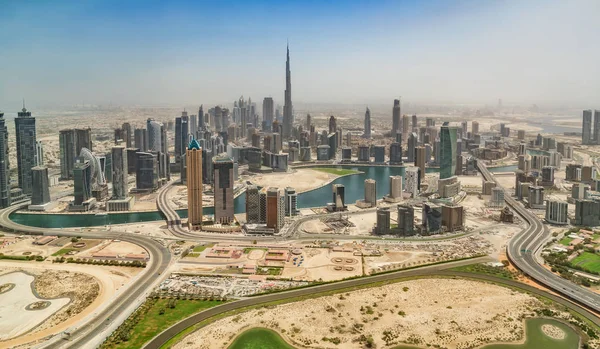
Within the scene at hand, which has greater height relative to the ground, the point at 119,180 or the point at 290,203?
the point at 119,180

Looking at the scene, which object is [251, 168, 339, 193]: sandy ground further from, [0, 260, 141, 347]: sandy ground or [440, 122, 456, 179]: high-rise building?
[0, 260, 141, 347]: sandy ground

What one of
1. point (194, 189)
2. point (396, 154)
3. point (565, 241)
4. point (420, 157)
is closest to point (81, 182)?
point (194, 189)

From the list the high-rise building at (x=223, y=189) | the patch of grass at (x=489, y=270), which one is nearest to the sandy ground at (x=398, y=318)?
the patch of grass at (x=489, y=270)

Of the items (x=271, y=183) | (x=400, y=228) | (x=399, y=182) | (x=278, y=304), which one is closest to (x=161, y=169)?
(x=271, y=183)

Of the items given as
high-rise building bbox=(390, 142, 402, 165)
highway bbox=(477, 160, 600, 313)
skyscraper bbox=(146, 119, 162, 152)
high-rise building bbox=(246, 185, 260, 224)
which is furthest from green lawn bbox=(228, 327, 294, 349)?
high-rise building bbox=(390, 142, 402, 165)

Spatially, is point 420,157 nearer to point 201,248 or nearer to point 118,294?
point 201,248

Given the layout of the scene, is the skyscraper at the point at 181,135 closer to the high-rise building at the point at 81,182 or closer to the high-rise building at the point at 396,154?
the high-rise building at the point at 81,182
